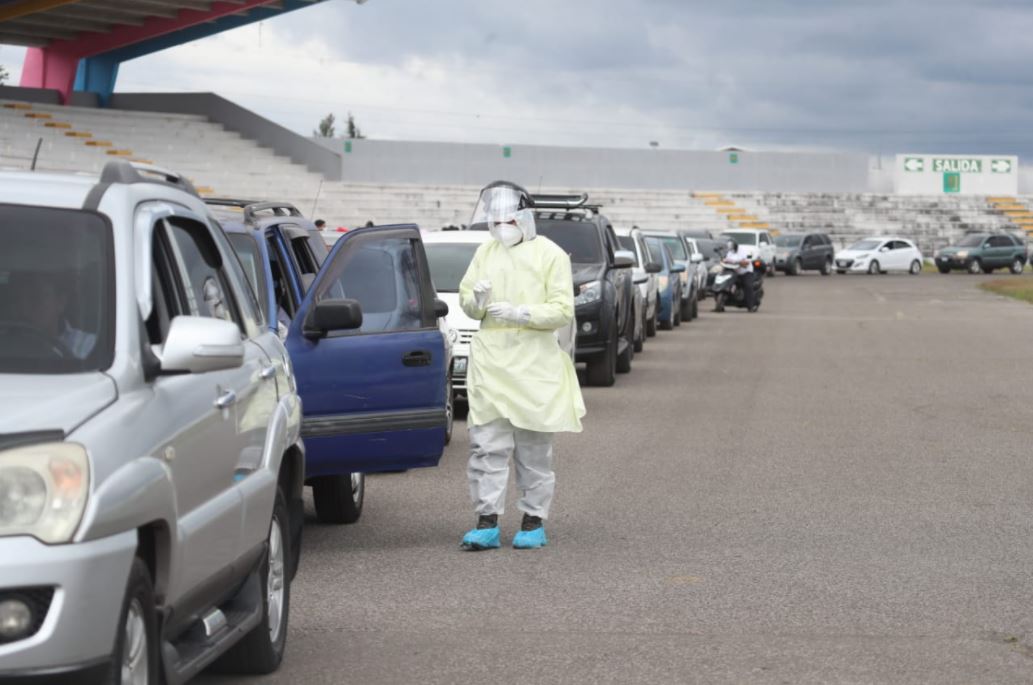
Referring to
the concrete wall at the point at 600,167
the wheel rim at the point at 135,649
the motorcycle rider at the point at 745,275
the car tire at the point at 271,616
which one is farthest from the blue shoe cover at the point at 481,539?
the concrete wall at the point at 600,167

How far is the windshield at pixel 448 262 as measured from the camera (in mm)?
17219

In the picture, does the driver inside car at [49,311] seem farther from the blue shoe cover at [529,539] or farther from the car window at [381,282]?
the blue shoe cover at [529,539]

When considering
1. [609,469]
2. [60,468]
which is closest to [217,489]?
[60,468]

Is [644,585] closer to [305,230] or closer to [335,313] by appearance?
[335,313]

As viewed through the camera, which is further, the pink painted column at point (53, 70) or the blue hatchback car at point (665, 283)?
the pink painted column at point (53, 70)

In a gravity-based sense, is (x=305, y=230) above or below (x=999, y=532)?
above

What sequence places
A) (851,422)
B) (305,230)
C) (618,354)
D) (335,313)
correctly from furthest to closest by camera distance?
(618,354)
(851,422)
(305,230)
(335,313)

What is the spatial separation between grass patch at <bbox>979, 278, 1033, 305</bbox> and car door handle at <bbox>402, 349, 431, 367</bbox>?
120 feet

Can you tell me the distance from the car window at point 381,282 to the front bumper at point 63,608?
529 centimetres

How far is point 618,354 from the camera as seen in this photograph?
21.3m

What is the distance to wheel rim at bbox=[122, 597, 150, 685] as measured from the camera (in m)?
4.61

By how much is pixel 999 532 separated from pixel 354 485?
3.74 metres

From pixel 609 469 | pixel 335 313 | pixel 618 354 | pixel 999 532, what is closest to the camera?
pixel 335 313

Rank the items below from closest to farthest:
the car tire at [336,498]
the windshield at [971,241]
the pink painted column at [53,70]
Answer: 1. the car tire at [336,498]
2. the pink painted column at [53,70]
3. the windshield at [971,241]
